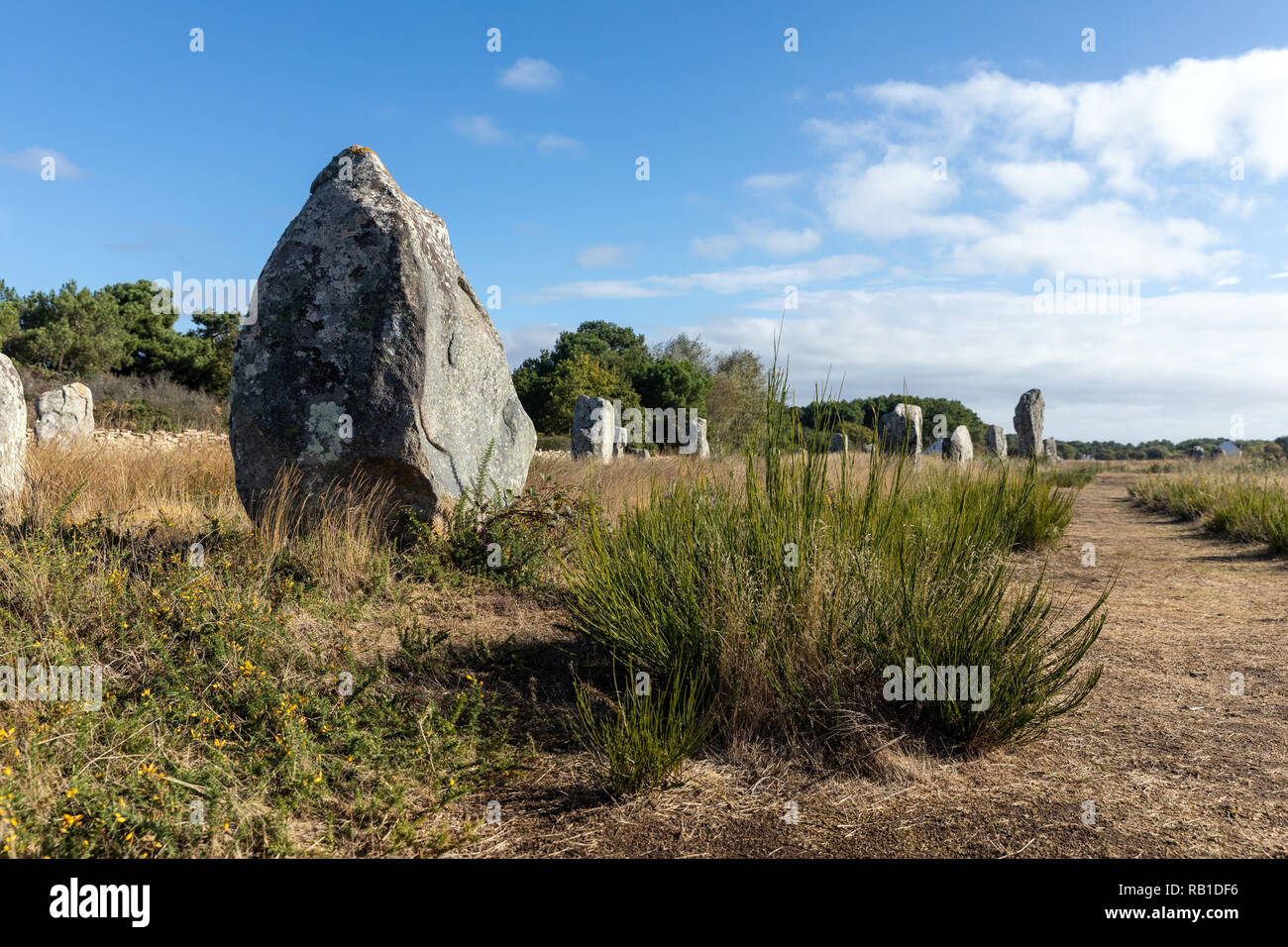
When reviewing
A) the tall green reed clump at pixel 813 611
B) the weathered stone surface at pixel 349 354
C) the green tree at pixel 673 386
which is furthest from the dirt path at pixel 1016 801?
the green tree at pixel 673 386

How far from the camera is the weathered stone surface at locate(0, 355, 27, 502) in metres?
6.48

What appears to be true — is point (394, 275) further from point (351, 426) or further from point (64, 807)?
point (64, 807)

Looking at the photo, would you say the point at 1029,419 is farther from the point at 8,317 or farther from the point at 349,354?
the point at 8,317

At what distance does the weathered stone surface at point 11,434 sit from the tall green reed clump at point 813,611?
5.68 m

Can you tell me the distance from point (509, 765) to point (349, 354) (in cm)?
318

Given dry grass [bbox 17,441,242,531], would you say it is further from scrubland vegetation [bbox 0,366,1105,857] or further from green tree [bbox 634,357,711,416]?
green tree [bbox 634,357,711,416]

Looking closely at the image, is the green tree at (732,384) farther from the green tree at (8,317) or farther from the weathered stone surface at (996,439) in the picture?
the green tree at (8,317)

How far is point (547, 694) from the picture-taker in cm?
377

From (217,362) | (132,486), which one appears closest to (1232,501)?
(132,486)

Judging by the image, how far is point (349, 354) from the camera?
203 inches

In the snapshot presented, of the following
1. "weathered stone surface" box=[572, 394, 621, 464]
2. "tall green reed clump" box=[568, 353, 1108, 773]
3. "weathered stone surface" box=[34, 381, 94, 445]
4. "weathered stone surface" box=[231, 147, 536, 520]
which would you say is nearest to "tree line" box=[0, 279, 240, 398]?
"weathered stone surface" box=[34, 381, 94, 445]

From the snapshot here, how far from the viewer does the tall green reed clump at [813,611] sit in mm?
3201
